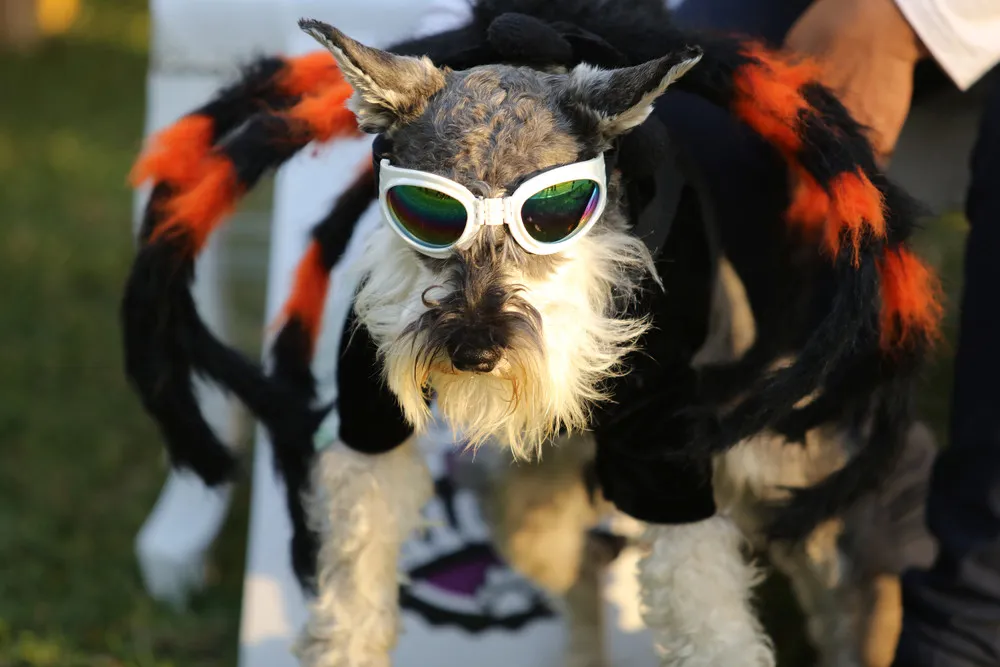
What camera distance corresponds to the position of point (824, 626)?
203cm

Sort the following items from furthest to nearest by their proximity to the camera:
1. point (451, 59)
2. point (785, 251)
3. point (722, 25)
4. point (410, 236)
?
1. point (722, 25)
2. point (785, 251)
3. point (451, 59)
4. point (410, 236)

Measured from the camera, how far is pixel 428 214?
1319 mm

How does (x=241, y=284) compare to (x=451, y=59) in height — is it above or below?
below

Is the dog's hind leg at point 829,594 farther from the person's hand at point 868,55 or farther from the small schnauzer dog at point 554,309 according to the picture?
the person's hand at point 868,55

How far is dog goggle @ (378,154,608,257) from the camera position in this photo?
51.2 inches

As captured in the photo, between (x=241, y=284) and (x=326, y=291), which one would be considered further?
(x=241, y=284)

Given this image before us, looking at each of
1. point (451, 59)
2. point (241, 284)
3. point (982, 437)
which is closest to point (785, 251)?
point (982, 437)

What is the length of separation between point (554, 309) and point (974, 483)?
0.85 m

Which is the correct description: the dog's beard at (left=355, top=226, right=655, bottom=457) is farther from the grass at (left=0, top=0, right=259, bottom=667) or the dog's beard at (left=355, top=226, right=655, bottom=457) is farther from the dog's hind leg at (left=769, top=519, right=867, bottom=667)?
the grass at (left=0, top=0, right=259, bottom=667)

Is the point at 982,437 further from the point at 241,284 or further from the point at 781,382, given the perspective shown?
the point at 241,284

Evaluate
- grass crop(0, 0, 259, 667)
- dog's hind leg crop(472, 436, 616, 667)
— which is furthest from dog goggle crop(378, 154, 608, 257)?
grass crop(0, 0, 259, 667)

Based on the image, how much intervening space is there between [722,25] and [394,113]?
0.80m

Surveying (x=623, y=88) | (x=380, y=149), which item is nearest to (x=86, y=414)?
(x=380, y=149)

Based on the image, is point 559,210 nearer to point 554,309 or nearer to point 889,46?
point 554,309
